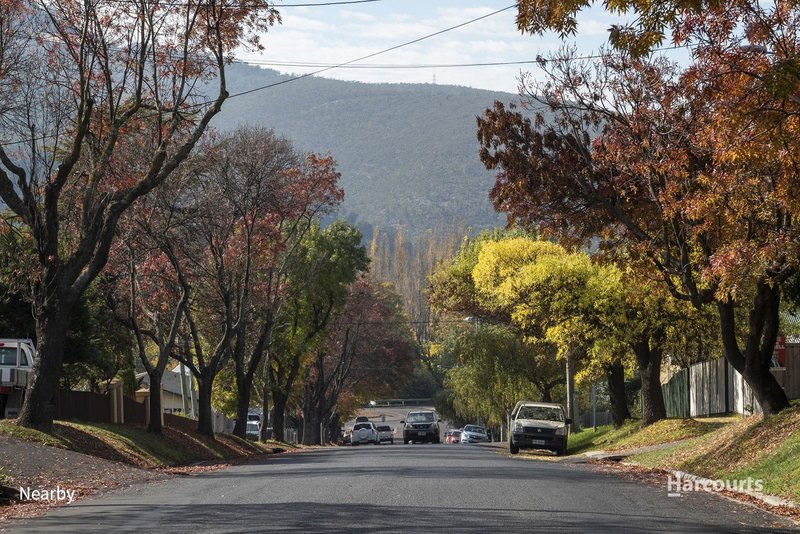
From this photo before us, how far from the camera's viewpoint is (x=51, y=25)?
2403 centimetres

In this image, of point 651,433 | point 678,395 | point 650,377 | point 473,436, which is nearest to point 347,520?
point 651,433

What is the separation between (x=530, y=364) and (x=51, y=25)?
35832 millimetres

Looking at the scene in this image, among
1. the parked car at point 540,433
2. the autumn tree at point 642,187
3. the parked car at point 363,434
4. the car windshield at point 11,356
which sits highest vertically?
the autumn tree at point 642,187

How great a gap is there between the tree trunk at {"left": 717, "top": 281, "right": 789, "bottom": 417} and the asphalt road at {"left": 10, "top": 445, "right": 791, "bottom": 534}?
5.75m

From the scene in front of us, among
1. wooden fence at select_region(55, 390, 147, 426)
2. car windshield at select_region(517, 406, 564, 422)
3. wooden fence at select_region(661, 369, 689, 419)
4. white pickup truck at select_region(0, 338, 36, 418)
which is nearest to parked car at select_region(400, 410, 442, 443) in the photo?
wooden fence at select_region(661, 369, 689, 419)

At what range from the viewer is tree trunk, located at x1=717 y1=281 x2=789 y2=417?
75.5 ft

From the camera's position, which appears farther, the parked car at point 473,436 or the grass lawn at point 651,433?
the parked car at point 473,436

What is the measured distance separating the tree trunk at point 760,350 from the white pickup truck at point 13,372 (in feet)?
52.3

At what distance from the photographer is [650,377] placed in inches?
1485

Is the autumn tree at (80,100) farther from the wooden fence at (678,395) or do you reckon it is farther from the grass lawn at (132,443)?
the wooden fence at (678,395)

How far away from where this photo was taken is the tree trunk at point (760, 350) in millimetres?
23000

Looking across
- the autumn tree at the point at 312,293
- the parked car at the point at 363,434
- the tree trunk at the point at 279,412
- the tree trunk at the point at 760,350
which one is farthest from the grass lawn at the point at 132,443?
the parked car at the point at 363,434

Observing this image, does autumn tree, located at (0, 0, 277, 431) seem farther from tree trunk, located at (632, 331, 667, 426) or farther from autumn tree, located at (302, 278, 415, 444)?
autumn tree, located at (302, 278, 415, 444)

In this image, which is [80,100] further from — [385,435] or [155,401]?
[385,435]
